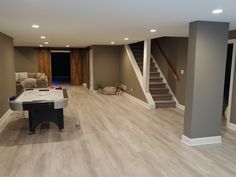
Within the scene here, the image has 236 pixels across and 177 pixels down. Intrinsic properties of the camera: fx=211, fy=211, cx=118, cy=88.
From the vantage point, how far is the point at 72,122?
17.3 feet

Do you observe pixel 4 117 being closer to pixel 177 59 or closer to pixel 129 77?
pixel 129 77

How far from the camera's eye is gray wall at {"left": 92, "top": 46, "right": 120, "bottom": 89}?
31.8ft

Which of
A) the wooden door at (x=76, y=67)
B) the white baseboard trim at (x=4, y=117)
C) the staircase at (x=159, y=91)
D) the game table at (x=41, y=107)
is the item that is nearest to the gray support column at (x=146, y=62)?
the staircase at (x=159, y=91)

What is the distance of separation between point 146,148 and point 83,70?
9.01m

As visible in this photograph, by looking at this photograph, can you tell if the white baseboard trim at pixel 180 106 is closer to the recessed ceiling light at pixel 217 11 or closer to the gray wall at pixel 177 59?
the gray wall at pixel 177 59

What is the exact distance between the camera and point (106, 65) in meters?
9.82

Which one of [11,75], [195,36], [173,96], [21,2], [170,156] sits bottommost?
[170,156]

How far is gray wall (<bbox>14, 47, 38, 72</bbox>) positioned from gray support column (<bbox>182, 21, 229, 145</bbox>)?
9.38 m

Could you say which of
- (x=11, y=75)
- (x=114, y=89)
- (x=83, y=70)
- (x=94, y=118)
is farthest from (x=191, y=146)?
(x=83, y=70)

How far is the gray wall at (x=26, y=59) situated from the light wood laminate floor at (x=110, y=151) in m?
6.09

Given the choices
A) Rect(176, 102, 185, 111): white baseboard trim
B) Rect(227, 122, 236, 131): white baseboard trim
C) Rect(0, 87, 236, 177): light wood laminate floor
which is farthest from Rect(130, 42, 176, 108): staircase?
Rect(227, 122, 236, 131): white baseboard trim

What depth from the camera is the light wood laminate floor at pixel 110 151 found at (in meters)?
2.97

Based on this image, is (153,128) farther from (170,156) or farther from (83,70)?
(83,70)

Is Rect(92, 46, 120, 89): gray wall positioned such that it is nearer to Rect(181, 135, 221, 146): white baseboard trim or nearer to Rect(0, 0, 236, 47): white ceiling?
Rect(0, 0, 236, 47): white ceiling
